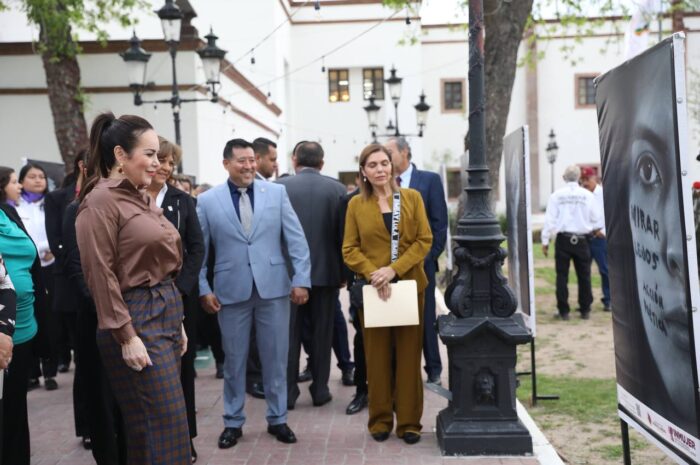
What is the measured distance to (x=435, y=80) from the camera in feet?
127

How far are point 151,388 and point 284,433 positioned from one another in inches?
83.0

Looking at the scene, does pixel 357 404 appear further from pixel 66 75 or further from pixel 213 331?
pixel 66 75

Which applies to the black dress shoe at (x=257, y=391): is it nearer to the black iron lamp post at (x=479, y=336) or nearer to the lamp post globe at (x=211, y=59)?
the black iron lamp post at (x=479, y=336)

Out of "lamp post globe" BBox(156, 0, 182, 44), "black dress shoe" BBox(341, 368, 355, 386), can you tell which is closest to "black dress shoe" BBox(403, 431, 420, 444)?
"black dress shoe" BBox(341, 368, 355, 386)

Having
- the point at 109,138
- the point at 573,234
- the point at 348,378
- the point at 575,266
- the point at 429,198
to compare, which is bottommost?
the point at 348,378

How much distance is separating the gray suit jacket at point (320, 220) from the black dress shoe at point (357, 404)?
39.3 inches

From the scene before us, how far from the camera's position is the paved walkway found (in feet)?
16.2

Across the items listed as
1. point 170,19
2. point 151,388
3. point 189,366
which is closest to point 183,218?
point 189,366

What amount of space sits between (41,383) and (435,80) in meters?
33.7

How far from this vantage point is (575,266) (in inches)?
414

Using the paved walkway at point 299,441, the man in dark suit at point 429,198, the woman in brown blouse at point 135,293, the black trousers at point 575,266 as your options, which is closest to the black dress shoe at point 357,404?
the paved walkway at point 299,441

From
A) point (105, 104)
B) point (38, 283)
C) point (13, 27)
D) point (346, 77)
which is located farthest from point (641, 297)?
point (346, 77)

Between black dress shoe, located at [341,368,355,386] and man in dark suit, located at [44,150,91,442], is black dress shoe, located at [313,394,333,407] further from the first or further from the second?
man in dark suit, located at [44,150,91,442]

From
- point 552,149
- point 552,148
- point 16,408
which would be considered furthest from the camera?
point 552,149
